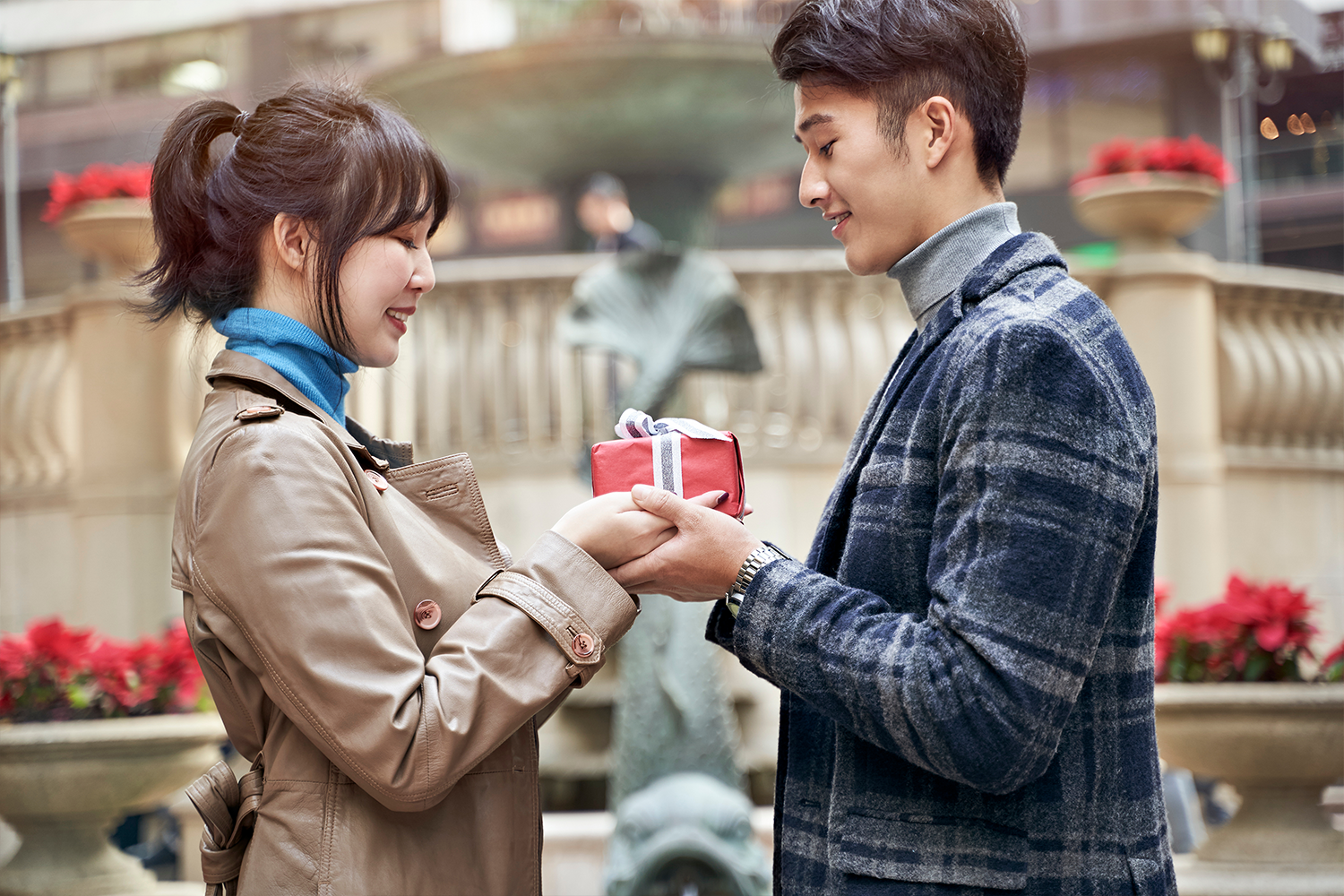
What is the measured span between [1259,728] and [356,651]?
2458mm

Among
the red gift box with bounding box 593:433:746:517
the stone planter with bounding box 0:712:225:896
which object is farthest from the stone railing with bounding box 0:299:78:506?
the red gift box with bounding box 593:433:746:517

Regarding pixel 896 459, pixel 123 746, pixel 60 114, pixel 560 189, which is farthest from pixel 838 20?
pixel 60 114

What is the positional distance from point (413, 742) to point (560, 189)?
220 inches

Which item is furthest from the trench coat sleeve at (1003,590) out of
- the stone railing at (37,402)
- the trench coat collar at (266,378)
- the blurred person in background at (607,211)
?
the stone railing at (37,402)

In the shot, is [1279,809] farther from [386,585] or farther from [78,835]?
[78,835]

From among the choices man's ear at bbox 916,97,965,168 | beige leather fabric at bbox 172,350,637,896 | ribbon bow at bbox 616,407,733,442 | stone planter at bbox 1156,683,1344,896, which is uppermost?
man's ear at bbox 916,97,965,168

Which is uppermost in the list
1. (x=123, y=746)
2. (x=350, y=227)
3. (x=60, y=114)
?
(x=60, y=114)

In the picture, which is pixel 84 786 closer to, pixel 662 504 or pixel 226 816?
pixel 226 816

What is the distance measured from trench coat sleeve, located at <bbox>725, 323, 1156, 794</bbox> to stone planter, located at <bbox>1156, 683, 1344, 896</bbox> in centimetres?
202

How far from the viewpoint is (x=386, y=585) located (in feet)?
3.98

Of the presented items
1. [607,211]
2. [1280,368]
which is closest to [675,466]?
[607,211]

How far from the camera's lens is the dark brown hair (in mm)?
1321

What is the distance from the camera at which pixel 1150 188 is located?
210 inches

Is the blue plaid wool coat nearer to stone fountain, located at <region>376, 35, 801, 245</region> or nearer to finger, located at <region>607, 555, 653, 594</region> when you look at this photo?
finger, located at <region>607, 555, 653, 594</region>
